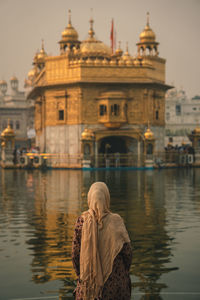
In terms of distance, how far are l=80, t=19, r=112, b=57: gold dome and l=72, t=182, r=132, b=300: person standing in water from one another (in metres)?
44.4

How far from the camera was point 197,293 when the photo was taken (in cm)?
694

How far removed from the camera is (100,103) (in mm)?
44594

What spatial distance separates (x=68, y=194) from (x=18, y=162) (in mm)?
25478

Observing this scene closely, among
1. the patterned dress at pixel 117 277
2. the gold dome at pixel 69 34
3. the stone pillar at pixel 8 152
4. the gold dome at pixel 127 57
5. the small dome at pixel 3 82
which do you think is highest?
the small dome at pixel 3 82

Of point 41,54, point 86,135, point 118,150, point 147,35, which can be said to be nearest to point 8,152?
point 86,135

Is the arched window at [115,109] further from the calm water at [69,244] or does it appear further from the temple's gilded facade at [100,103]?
the calm water at [69,244]

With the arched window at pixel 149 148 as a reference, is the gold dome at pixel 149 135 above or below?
above

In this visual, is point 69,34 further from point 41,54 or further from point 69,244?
point 69,244

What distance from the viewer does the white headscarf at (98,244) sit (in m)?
4.91

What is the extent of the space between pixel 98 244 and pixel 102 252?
0.26ft

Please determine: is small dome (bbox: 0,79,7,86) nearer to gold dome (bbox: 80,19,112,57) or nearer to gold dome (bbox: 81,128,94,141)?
gold dome (bbox: 80,19,112,57)

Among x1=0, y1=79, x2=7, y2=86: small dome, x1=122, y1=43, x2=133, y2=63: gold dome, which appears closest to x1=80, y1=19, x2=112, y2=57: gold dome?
x1=122, y1=43, x2=133, y2=63: gold dome

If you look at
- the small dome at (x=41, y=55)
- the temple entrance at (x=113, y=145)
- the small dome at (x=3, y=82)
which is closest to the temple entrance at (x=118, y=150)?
the temple entrance at (x=113, y=145)

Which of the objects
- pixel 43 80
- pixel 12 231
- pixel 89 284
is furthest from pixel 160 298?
pixel 43 80
